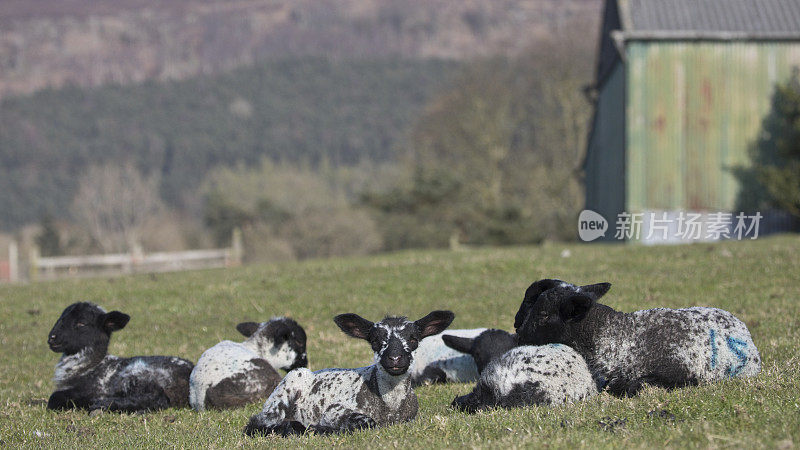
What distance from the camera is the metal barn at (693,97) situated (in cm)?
3366

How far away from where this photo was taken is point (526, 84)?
64875 millimetres

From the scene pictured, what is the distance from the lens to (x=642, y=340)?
877cm

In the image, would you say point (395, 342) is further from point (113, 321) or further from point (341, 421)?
point (113, 321)

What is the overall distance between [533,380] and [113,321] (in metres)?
6.14

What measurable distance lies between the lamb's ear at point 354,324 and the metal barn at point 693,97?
2745 cm

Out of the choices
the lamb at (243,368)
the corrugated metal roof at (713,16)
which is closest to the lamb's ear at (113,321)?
the lamb at (243,368)

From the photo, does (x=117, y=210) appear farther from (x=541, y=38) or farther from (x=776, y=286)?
(x=776, y=286)

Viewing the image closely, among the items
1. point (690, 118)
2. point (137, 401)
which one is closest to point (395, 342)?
point (137, 401)

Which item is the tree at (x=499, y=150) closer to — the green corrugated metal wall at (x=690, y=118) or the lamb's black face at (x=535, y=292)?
the green corrugated metal wall at (x=690, y=118)

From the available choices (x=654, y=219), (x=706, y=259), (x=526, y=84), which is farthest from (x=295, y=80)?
(x=706, y=259)

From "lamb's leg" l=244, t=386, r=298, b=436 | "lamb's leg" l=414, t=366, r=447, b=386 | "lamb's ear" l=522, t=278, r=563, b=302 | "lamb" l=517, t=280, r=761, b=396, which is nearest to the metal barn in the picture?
"lamb's leg" l=414, t=366, r=447, b=386

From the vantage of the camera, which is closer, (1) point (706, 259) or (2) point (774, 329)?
(2) point (774, 329)

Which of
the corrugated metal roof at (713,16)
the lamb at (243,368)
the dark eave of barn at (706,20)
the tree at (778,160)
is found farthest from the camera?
the corrugated metal roof at (713,16)

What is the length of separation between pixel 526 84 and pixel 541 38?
3878mm
